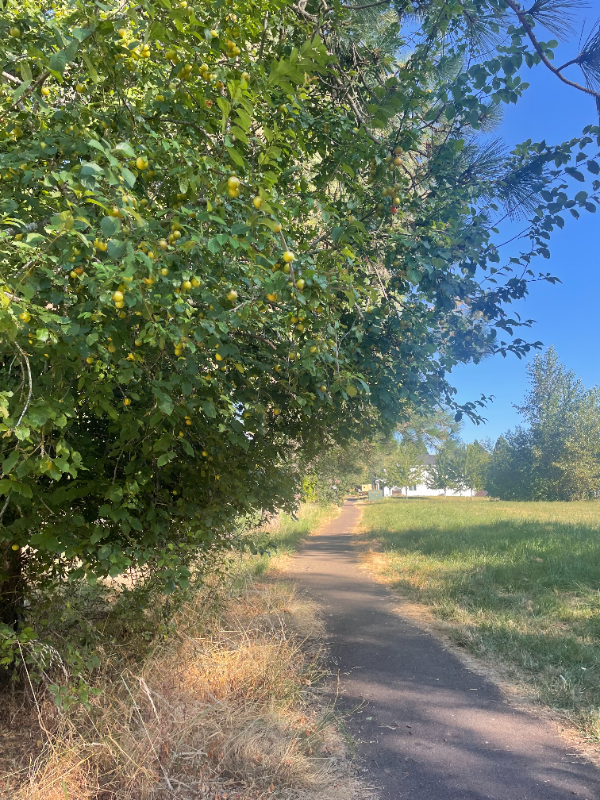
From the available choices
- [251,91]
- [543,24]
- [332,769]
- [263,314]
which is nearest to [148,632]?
[332,769]

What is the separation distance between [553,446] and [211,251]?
49575 mm

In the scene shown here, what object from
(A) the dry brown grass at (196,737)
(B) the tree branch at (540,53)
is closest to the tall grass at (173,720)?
(A) the dry brown grass at (196,737)

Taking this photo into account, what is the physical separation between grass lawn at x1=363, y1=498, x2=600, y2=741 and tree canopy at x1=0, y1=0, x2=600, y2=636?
103 inches

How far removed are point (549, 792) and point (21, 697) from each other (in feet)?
12.6

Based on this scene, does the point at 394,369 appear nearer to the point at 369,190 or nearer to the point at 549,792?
the point at 369,190

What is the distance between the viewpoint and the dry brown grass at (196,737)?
2.87 meters

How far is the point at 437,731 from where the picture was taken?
12.8ft

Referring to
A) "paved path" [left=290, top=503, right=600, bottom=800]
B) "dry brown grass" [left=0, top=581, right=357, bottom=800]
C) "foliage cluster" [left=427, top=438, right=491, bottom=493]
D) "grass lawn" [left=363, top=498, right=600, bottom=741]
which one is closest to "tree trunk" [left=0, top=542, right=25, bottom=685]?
"dry brown grass" [left=0, top=581, right=357, bottom=800]

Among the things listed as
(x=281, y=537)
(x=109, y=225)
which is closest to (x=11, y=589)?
(x=109, y=225)

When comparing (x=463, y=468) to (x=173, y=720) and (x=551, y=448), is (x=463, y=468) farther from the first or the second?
(x=173, y=720)

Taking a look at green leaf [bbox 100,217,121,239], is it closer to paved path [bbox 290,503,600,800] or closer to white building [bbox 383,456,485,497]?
paved path [bbox 290,503,600,800]

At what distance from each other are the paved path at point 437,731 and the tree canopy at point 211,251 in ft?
6.21

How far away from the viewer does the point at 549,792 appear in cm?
306

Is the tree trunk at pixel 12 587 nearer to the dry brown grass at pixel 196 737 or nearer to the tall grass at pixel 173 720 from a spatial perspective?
the tall grass at pixel 173 720
